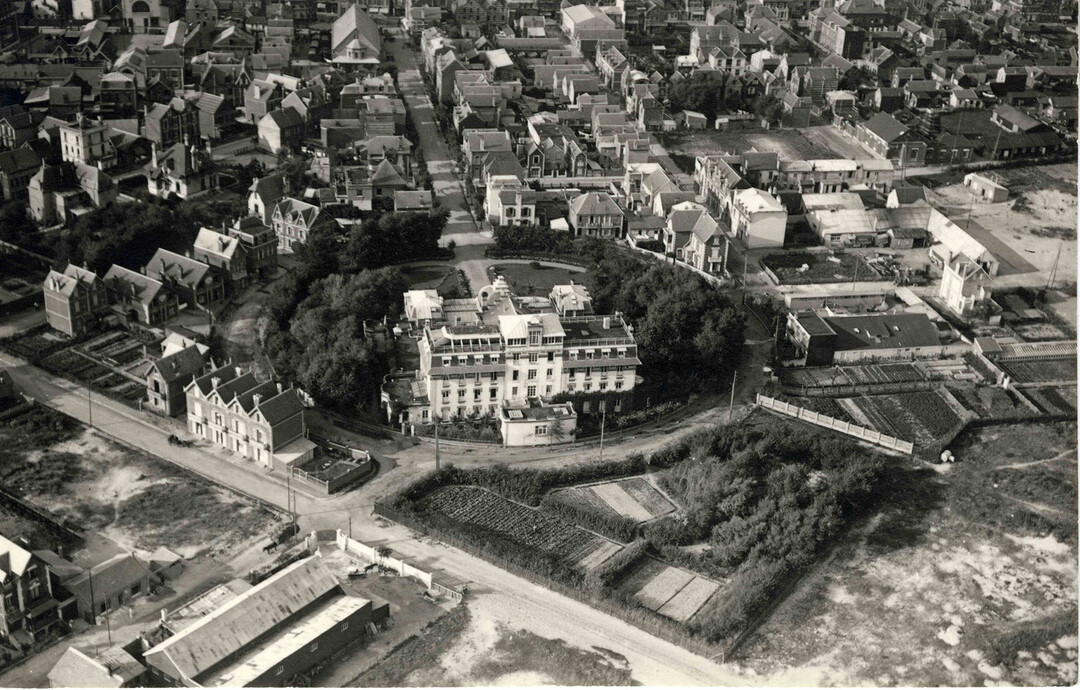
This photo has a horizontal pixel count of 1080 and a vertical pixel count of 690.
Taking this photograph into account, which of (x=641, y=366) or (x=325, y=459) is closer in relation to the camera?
(x=325, y=459)

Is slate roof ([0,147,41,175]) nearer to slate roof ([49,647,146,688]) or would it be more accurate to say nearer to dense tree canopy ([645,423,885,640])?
slate roof ([49,647,146,688])

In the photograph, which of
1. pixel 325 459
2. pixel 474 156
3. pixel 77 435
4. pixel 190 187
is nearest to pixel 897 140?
pixel 474 156

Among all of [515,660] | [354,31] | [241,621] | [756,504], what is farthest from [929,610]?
[354,31]

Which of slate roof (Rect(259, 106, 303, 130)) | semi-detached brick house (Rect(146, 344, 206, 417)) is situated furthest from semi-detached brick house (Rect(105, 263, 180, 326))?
slate roof (Rect(259, 106, 303, 130))

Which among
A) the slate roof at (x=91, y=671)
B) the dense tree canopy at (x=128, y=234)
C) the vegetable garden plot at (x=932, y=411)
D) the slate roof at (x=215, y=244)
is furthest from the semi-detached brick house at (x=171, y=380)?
the vegetable garden plot at (x=932, y=411)

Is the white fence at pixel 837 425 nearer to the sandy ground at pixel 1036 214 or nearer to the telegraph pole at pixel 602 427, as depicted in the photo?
the telegraph pole at pixel 602 427

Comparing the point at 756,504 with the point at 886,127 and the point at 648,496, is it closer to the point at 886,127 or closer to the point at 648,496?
the point at 648,496

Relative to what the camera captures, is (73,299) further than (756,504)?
Yes

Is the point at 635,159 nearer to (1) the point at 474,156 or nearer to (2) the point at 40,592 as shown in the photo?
(1) the point at 474,156
